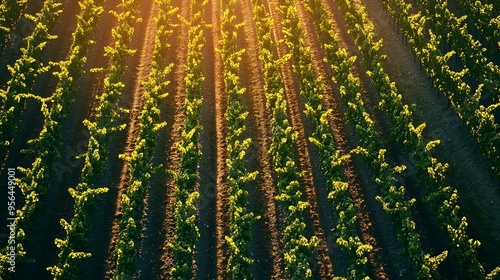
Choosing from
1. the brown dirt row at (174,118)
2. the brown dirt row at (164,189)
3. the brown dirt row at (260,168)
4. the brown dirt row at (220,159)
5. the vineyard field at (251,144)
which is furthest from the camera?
the brown dirt row at (174,118)

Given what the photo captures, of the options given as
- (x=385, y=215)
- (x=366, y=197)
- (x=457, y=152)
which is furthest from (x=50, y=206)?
(x=457, y=152)

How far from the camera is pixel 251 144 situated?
36.3 m

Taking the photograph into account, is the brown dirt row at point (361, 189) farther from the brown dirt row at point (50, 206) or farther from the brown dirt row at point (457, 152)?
the brown dirt row at point (50, 206)

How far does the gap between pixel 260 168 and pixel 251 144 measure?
1.89 meters

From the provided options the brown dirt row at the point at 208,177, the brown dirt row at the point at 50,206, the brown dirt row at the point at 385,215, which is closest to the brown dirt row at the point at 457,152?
the brown dirt row at the point at 385,215

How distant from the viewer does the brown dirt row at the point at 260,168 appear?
31438 millimetres

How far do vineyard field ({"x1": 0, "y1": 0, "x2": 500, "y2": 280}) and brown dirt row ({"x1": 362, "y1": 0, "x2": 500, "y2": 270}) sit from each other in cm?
12

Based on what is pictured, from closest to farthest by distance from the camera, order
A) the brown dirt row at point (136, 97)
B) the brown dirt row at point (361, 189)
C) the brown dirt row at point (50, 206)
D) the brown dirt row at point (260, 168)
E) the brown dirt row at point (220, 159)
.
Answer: the brown dirt row at point (361, 189) < the brown dirt row at point (260, 168) < the brown dirt row at point (220, 159) < the brown dirt row at point (50, 206) < the brown dirt row at point (136, 97)

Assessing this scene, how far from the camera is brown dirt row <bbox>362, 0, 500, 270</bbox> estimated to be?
31.4 metres

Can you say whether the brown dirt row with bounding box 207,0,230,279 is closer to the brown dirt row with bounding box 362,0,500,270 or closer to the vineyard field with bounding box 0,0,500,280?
the vineyard field with bounding box 0,0,500,280

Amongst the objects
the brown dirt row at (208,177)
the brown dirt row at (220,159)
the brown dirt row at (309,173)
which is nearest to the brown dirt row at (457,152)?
the brown dirt row at (309,173)

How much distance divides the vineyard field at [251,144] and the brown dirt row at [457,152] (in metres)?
0.12

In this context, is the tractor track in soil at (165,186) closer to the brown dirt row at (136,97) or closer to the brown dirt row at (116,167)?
the brown dirt row at (136,97)

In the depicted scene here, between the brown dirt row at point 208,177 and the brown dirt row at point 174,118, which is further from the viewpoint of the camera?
the brown dirt row at point 174,118
